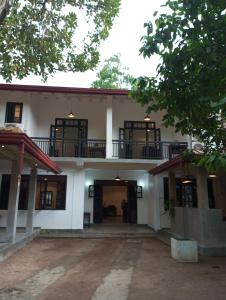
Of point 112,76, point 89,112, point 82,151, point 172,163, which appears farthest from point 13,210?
point 112,76

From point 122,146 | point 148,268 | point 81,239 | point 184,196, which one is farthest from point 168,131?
point 148,268

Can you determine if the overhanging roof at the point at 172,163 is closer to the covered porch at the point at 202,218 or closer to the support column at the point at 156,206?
the covered porch at the point at 202,218

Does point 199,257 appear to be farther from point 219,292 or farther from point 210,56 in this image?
point 210,56

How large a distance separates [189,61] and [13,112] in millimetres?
10219

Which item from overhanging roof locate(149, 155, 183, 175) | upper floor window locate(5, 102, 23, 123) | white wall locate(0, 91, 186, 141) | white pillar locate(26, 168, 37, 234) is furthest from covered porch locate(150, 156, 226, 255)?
upper floor window locate(5, 102, 23, 123)

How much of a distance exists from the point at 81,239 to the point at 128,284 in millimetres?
6196

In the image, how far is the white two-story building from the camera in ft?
42.0

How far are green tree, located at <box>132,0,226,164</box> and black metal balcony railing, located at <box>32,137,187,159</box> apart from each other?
825 centimetres

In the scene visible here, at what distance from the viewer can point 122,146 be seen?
1410cm

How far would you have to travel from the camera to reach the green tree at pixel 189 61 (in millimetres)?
4441

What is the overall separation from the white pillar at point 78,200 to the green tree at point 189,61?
829 cm

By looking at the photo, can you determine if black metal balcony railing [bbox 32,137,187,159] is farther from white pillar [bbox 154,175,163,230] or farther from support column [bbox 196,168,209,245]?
support column [bbox 196,168,209,245]

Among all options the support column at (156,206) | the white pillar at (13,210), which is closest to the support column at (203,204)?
the support column at (156,206)

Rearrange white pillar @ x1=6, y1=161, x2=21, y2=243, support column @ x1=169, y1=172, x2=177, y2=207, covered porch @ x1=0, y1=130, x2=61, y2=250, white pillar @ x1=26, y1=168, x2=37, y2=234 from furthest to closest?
support column @ x1=169, y1=172, x2=177, y2=207, white pillar @ x1=26, y1=168, x2=37, y2=234, white pillar @ x1=6, y1=161, x2=21, y2=243, covered porch @ x1=0, y1=130, x2=61, y2=250
